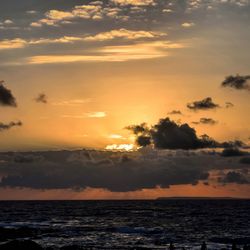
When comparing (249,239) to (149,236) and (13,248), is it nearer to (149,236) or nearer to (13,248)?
(149,236)

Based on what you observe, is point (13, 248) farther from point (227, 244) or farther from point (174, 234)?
point (174, 234)

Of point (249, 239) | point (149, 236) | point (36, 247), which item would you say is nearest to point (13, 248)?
point (36, 247)

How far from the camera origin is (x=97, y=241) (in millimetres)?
83312

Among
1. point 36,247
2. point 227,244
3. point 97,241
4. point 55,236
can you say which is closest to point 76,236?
point 55,236

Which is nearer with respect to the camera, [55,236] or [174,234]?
[55,236]

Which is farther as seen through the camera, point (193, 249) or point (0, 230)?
point (0, 230)

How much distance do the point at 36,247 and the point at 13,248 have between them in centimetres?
284

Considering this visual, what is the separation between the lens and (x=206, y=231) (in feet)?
353

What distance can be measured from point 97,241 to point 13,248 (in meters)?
26.6

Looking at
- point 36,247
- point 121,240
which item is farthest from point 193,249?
point 36,247

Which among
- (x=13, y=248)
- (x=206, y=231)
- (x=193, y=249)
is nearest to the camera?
(x=13, y=248)

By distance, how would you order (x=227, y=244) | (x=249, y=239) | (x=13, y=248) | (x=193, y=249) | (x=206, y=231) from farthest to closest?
(x=206, y=231)
(x=249, y=239)
(x=227, y=244)
(x=193, y=249)
(x=13, y=248)

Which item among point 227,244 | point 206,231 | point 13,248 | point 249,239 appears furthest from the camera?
point 206,231

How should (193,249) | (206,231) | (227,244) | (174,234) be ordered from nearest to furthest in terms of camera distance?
(193,249) < (227,244) < (174,234) < (206,231)
